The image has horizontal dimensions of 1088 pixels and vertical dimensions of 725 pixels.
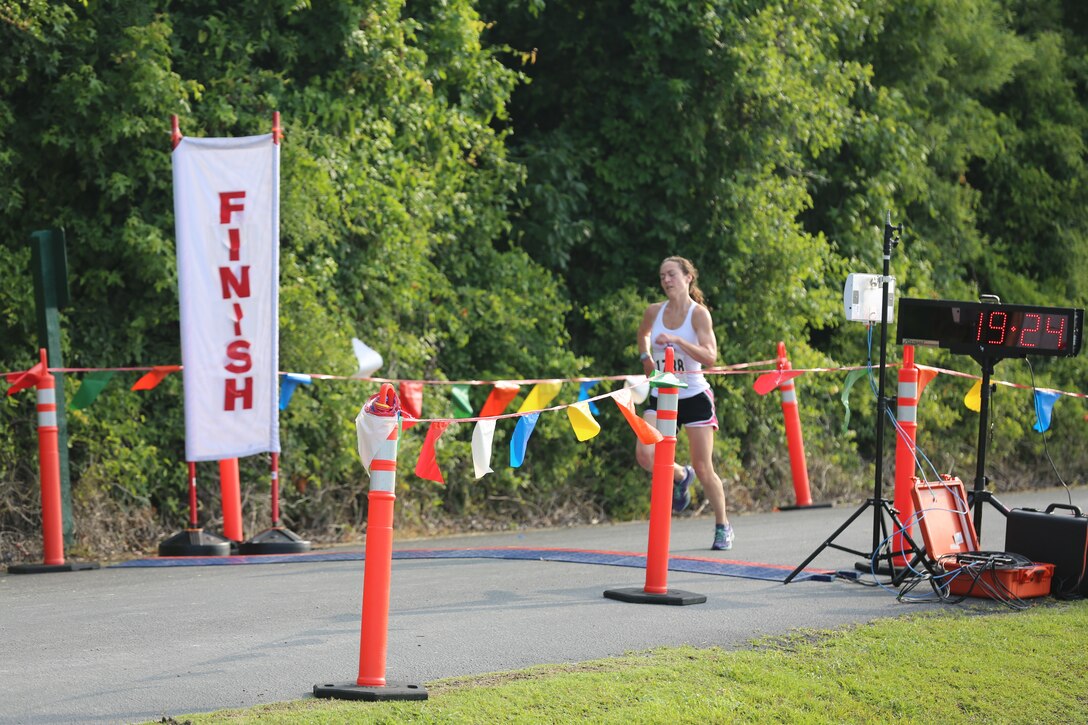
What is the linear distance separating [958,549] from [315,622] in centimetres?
433

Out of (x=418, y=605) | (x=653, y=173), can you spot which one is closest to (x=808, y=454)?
(x=653, y=173)

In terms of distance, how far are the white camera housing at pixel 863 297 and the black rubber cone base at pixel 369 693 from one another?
460 centimetres

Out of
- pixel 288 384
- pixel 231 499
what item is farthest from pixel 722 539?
pixel 231 499

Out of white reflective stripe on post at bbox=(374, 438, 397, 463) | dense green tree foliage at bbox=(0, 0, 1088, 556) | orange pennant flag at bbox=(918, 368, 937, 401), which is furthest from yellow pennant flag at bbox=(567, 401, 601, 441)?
dense green tree foliage at bbox=(0, 0, 1088, 556)

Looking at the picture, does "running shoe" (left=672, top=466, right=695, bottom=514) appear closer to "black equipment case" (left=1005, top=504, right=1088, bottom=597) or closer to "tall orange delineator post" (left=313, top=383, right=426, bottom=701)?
"black equipment case" (left=1005, top=504, right=1088, bottom=597)

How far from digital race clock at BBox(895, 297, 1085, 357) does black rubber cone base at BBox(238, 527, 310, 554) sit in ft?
16.6

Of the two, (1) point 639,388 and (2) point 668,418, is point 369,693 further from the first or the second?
(1) point 639,388

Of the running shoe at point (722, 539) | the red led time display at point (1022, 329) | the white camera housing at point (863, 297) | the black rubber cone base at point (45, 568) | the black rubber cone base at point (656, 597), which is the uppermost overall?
the white camera housing at point (863, 297)

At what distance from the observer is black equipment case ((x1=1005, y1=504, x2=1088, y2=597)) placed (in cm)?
913

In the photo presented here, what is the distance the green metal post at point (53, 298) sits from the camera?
433 inches

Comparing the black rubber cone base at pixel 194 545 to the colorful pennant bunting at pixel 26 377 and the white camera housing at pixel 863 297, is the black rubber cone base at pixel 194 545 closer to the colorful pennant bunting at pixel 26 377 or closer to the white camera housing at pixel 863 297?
the colorful pennant bunting at pixel 26 377

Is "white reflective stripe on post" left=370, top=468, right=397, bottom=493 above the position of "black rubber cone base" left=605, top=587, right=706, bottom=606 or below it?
above

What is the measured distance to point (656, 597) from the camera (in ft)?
28.5

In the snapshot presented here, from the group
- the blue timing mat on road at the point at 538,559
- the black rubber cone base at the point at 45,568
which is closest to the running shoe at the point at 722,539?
the blue timing mat on road at the point at 538,559
